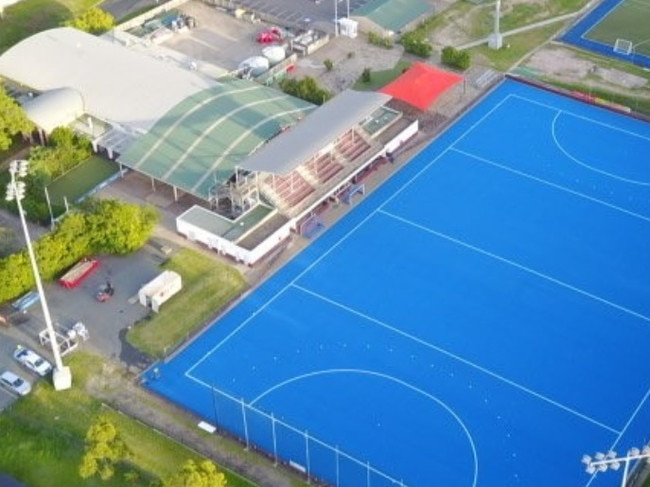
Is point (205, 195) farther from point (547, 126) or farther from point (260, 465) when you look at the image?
point (547, 126)

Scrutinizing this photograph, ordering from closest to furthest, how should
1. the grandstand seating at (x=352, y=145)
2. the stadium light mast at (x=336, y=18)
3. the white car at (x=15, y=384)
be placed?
the white car at (x=15, y=384) < the grandstand seating at (x=352, y=145) < the stadium light mast at (x=336, y=18)

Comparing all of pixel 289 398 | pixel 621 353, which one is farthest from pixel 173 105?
pixel 621 353

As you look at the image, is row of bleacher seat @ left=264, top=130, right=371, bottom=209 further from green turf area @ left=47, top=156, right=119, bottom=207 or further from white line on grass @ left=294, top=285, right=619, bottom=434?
green turf area @ left=47, top=156, right=119, bottom=207

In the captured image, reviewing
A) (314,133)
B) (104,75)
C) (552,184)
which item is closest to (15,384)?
(314,133)

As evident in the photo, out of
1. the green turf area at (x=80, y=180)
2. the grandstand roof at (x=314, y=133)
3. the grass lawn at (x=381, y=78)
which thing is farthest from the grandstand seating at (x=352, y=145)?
the green turf area at (x=80, y=180)

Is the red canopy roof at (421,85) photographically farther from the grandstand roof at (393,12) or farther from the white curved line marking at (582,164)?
the grandstand roof at (393,12)

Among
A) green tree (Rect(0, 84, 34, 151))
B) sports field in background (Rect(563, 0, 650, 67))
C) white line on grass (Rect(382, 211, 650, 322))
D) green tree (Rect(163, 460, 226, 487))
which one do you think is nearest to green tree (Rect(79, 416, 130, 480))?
green tree (Rect(163, 460, 226, 487))
